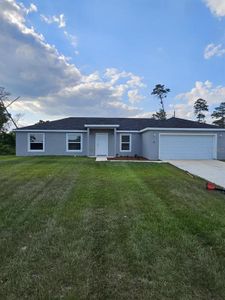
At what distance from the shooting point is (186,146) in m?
22.5

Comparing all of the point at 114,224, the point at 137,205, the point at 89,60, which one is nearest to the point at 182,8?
the point at 89,60

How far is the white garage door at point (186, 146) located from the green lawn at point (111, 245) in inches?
541

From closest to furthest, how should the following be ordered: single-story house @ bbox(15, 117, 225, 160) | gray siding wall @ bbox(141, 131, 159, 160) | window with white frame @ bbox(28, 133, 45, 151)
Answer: gray siding wall @ bbox(141, 131, 159, 160) → single-story house @ bbox(15, 117, 225, 160) → window with white frame @ bbox(28, 133, 45, 151)

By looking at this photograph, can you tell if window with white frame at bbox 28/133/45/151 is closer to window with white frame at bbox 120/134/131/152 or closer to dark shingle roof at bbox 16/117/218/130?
dark shingle roof at bbox 16/117/218/130

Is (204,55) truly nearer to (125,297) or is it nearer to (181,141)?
(181,141)

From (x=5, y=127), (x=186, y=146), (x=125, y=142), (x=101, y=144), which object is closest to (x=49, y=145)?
(x=101, y=144)

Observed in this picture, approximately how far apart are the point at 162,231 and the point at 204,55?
2033 centimetres

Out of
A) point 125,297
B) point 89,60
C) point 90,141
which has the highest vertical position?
point 89,60

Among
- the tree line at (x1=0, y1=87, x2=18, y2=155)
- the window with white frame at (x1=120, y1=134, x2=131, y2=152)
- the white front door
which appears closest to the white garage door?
the window with white frame at (x1=120, y1=134, x2=131, y2=152)

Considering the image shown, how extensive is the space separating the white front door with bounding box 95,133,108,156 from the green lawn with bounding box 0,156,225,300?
Result: 58.0ft

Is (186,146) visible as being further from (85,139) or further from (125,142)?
(85,139)

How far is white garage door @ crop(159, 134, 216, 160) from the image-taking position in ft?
73.1

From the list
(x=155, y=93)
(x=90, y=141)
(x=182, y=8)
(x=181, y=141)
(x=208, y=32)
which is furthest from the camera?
(x=155, y=93)

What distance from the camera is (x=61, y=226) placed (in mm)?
5465
